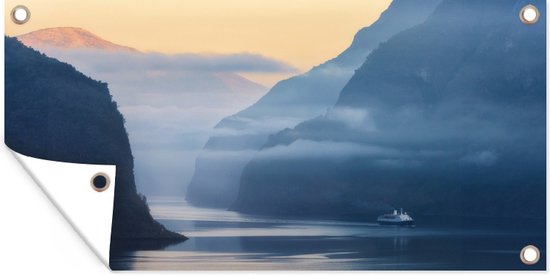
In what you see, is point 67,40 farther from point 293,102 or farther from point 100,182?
point 293,102

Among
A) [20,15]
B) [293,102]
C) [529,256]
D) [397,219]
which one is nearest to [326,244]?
[397,219]

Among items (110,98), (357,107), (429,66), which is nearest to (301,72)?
(357,107)

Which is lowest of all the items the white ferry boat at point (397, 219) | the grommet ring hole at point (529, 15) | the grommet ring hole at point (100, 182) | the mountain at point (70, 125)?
the white ferry boat at point (397, 219)

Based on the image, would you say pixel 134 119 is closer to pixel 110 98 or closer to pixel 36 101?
pixel 110 98

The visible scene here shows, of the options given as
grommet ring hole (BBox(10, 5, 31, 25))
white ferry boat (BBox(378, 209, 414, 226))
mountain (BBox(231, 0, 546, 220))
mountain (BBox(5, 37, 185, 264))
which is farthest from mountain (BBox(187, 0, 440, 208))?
grommet ring hole (BBox(10, 5, 31, 25))

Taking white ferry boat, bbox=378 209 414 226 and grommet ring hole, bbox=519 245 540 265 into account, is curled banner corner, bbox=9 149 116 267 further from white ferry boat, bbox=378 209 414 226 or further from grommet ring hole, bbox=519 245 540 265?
grommet ring hole, bbox=519 245 540 265

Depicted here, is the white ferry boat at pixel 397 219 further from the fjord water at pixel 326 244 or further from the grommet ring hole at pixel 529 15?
the grommet ring hole at pixel 529 15

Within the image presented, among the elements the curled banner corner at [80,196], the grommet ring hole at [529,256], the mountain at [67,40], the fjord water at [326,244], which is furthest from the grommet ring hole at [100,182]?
the grommet ring hole at [529,256]
